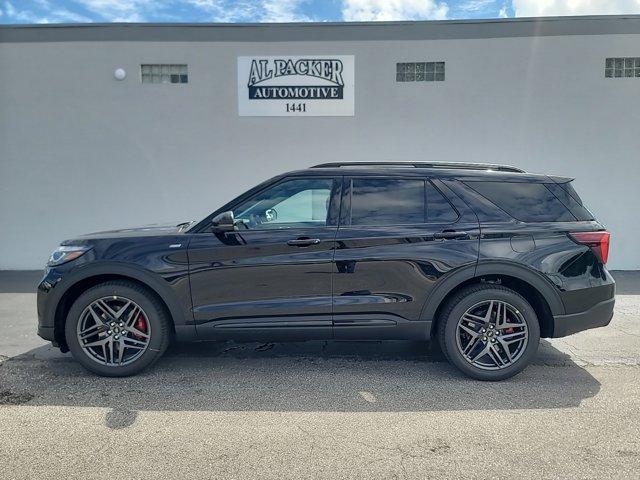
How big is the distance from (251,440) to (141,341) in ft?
5.07

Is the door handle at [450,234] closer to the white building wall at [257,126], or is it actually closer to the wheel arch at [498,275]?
the wheel arch at [498,275]

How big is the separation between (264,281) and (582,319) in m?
2.72

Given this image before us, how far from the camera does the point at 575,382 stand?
413 centimetres

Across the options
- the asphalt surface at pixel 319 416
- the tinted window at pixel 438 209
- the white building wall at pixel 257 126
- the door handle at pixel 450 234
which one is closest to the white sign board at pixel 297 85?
the white building wall at pixel 257 126

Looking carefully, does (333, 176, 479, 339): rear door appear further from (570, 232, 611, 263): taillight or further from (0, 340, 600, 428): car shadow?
(570, 232, 611, 263): taillight

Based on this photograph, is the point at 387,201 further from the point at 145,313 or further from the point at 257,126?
the point at 257,126

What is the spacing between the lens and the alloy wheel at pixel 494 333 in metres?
4.12

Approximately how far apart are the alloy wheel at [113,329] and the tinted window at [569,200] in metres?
3.70

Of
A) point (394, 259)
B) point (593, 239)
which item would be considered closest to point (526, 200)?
point (593, 239)

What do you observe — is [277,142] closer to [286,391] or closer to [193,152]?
[193,152]

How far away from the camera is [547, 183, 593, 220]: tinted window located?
4.23 m

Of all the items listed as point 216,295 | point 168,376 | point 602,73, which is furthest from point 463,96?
point 168,376

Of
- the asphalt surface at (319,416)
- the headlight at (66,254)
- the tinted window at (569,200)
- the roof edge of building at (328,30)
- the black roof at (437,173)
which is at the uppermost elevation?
the roof edge of building at (328,30)

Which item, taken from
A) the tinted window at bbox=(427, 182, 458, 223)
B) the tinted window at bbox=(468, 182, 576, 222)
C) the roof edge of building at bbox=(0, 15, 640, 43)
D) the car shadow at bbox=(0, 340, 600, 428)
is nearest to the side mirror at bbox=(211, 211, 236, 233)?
the car shadow at bbox=(0, 340, 600, 428)
